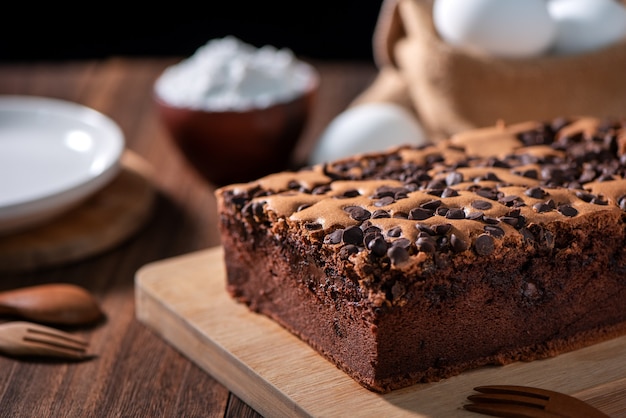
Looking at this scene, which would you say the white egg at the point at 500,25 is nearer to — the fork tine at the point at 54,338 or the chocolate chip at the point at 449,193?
the chocolate chip at the point at 449,193

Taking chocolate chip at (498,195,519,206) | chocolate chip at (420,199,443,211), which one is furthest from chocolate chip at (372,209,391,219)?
chocolate chip at (498,195,519,206)

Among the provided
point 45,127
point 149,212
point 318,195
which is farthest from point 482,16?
point 45,127

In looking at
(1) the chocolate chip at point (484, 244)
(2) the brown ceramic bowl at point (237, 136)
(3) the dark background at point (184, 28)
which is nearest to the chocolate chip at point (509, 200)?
(1) the chocolate chip at point (484, 244)

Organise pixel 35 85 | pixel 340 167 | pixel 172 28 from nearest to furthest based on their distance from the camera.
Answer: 1. pixel 340 167
2. pixel 35 85
3. pixel 172 28

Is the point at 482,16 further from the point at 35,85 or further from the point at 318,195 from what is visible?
the point at 35,85

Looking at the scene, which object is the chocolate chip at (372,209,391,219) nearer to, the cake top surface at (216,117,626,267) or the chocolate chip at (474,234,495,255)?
the cake top surface at (216,117,626,267)

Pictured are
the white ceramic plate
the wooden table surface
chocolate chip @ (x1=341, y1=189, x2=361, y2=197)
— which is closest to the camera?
the wooden table surface
